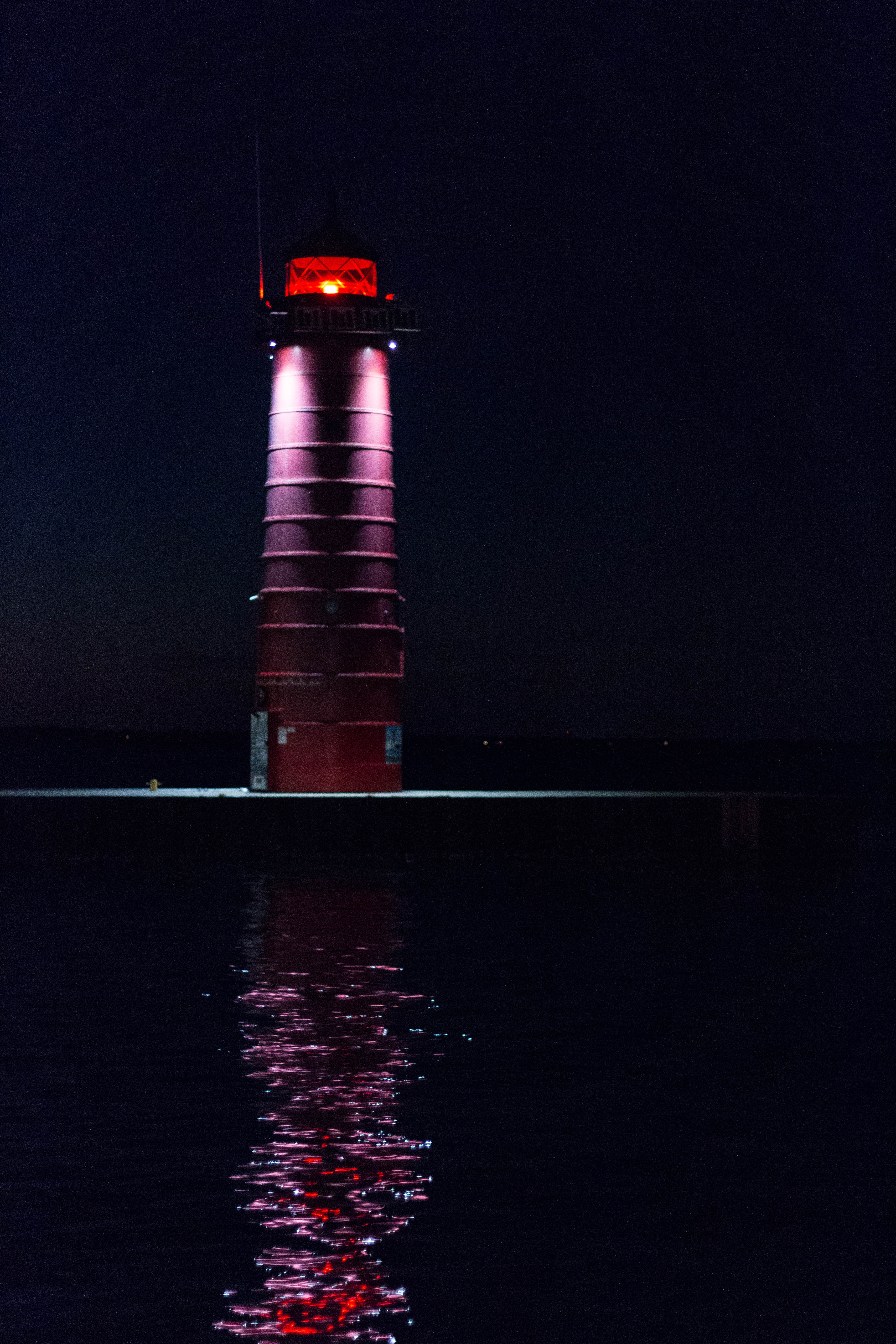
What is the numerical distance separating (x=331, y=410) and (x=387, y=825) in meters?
8.60

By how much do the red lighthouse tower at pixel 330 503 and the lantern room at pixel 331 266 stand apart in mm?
24

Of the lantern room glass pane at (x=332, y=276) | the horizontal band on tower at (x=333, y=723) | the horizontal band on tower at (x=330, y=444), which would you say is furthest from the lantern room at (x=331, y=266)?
the horizontal band on tower at (x=333, y=723)

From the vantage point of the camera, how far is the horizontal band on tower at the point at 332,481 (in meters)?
38.9

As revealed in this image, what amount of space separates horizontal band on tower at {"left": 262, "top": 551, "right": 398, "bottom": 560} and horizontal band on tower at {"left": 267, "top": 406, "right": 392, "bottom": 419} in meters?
2.84

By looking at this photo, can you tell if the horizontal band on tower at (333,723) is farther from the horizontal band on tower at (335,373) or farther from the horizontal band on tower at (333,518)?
the horizontal band on tower at (335,373)

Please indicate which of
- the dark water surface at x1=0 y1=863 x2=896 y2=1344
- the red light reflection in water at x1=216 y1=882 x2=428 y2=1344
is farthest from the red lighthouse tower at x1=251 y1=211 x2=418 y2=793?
the red light reflection in water at x1=216 y1=882 x2=428 y2=1344

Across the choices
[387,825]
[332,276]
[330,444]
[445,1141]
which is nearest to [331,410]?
[330,444]

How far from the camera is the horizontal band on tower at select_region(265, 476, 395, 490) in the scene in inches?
1532

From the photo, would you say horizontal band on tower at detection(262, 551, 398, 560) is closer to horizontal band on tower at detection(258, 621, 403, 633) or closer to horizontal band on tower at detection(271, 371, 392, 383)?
horizontal band on tower at detection(258, 621, 403, 633)

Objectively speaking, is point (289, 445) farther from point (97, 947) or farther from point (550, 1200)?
point (550, 1200)

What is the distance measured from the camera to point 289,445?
3912 centimetres

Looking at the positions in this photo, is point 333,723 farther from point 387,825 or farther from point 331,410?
point 331,410

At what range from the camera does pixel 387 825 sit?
3834 centimetres

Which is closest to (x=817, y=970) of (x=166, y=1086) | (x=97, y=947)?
(x=97, y=947)
